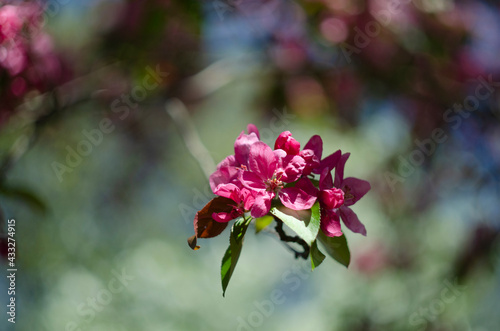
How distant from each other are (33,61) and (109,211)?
6.39ft

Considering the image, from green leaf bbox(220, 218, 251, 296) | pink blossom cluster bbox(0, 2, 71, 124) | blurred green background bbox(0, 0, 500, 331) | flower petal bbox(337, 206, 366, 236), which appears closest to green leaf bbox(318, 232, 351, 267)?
flower petal bbox(337, 206, 366, 236)

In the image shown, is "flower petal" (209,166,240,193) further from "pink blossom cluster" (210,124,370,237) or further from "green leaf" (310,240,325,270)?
"green leaf" (310,240,325,270)

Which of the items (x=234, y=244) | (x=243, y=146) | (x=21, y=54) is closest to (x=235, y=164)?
(x=243, y=146)

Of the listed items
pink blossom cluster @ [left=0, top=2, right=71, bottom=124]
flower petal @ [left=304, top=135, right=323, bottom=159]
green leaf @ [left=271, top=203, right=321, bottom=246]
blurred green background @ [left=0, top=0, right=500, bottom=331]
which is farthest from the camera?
blurred green background @ [left=0, top=0, right=500, bottom=331]

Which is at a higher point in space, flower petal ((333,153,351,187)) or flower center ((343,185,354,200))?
flower petal ((333,153,351,187))

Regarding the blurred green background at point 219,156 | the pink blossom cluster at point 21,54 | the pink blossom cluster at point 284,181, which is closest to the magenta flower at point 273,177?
the pink blossom cluster at point 284,181

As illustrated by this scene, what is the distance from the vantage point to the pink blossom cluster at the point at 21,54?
1228 mm

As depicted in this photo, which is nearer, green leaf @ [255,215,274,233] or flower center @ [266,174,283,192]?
flower center @ [266,174,283,192]

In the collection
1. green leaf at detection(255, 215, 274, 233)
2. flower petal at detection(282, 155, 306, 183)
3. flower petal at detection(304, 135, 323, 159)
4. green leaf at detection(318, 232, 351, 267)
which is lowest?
green leaf at detection(255, 215, 274, 233)

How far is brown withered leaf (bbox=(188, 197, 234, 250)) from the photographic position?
70 centimetres

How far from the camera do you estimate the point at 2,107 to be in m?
1.37

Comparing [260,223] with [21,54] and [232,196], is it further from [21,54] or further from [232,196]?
[21,54]

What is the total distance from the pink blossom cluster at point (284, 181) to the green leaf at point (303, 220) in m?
0.01

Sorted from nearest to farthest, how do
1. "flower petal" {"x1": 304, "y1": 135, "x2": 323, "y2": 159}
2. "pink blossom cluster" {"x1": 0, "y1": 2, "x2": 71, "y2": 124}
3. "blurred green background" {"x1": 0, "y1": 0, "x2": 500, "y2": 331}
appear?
"flower petal" {"x1": 304, "y1": 135, "x2": 323, "y2": 159}, "pink blossom cluster" {"x1": 0, "y1": 2, "x2": 71, "y2": 124}, "blurred green background" {"x1": 0, "y1": 0, "x2": 500, "y2": 331}
